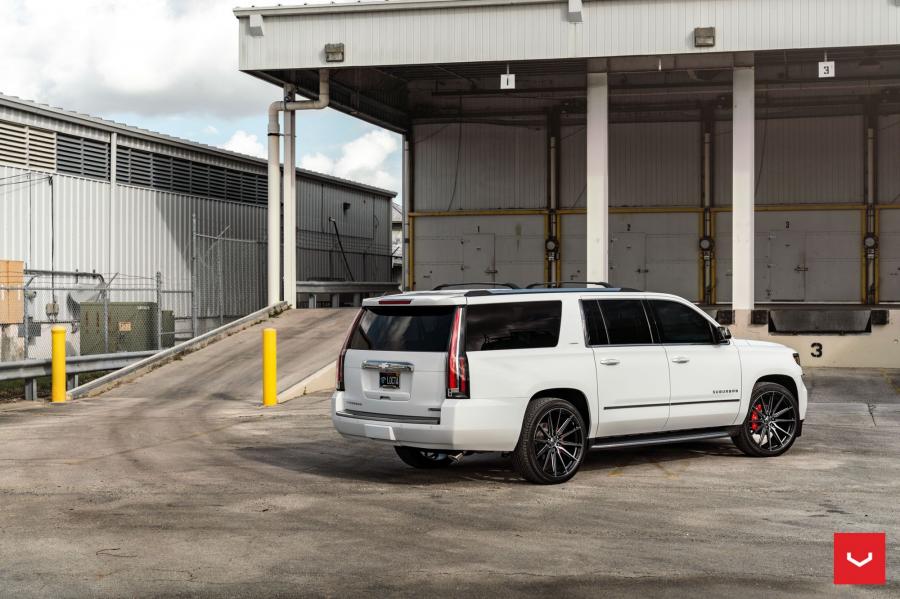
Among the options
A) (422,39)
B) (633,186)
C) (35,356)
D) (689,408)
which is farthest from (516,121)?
(689,408)

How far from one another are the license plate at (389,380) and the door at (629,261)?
24.9 meters

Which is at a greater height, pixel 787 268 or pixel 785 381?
pixel 787 268

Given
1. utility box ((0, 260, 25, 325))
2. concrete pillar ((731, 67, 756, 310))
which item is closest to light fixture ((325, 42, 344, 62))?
utility box ((0, 260, 25, 325))

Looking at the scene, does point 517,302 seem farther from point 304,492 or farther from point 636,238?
point 636,238

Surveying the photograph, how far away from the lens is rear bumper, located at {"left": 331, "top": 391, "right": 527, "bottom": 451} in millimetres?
9180

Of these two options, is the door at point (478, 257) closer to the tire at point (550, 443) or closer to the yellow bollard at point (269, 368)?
the yellow bollard at point (269, 368)

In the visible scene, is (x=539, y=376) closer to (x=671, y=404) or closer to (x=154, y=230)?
(x=671, y=404)

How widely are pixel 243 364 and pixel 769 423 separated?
39.7 ft

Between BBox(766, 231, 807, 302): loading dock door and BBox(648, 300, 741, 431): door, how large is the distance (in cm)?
2317

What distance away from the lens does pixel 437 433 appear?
923 centimetres

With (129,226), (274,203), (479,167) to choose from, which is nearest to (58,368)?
(129,226)

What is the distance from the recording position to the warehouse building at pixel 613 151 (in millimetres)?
25312

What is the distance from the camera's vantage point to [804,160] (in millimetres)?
33625

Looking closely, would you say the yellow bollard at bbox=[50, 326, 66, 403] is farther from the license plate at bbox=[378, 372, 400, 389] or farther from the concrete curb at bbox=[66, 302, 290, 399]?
the license plate at bbox=[378, 372, 400, 389]
